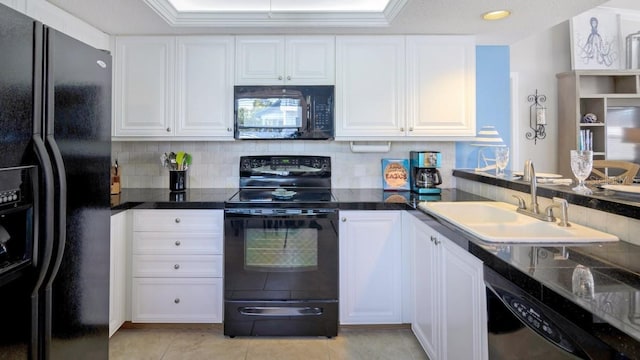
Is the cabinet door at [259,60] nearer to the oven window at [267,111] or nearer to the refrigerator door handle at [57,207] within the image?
the oven window at [267,111]

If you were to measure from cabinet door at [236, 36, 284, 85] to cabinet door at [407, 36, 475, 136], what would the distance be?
0.97 meters

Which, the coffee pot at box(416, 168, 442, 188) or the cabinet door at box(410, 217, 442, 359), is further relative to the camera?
the coffee pot at box(416, 168, 442, 188)

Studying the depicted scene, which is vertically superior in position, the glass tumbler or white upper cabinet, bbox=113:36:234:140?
white upper cabinet, bbox=113:36:234:140

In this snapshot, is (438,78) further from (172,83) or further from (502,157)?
(172,83)

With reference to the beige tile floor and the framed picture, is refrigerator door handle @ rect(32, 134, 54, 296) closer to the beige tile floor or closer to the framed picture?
the beige tile floor

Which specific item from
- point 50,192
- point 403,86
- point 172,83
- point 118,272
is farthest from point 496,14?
point 118,272

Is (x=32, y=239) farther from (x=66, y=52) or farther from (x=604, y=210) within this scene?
(x=604, y=210)

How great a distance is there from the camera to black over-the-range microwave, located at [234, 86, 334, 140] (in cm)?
261

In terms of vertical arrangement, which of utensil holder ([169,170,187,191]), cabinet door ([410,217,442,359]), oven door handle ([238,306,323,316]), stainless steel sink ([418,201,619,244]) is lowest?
oven door handle ([238,306,323,316])

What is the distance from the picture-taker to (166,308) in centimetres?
236

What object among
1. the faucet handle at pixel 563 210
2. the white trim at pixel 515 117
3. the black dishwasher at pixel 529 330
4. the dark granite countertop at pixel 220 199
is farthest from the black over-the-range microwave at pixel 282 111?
the white trim at pixel 515 117

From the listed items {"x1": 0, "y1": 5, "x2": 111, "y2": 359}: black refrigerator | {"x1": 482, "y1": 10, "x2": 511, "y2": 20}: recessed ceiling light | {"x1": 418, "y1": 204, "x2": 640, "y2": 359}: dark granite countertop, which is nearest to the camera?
{"x1": 418, "y1": 204, "x2": 640, "y2": 359}: dark granite countertop

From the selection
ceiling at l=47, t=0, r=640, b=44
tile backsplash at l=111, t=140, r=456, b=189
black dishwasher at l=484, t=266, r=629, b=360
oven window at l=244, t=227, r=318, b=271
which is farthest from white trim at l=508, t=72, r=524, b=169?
black dishwasher at l=484, t=266, r=629, b=360

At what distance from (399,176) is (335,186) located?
21.2 inches
